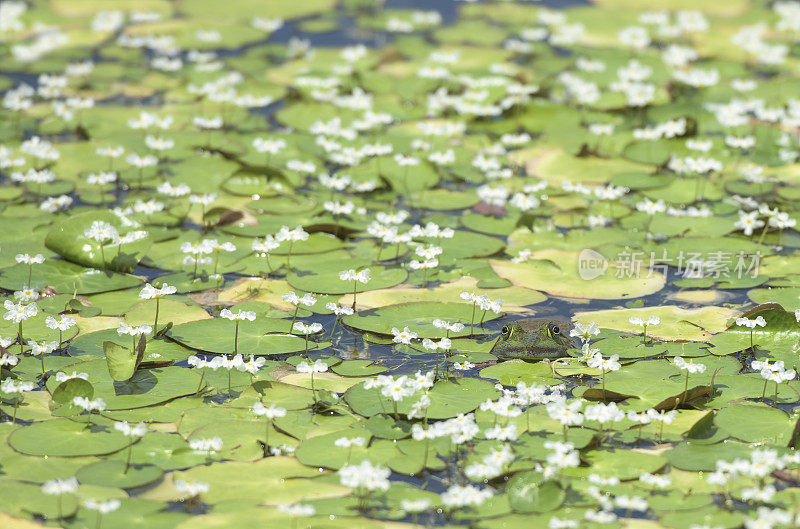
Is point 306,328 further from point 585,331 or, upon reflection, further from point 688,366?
point 688,366

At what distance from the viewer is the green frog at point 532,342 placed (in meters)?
4.64

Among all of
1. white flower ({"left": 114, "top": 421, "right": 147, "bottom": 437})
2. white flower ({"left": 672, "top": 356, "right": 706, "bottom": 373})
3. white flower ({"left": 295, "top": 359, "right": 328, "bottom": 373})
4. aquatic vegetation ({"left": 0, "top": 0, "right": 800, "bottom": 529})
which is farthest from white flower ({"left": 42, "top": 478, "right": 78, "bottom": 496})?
white flower ({"left": 672, "top": 356, "right": 706, "bottom": 373})

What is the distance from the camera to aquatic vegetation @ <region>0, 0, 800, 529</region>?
372 centimetres

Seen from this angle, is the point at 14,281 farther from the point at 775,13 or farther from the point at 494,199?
the point at 775,13

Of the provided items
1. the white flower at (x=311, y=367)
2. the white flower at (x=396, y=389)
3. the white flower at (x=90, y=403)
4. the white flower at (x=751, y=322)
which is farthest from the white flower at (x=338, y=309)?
the white flower at (x=751, y=322)

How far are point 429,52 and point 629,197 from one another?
335 cm

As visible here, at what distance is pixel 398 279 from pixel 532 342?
984mm

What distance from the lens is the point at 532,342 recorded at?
464 centimetres

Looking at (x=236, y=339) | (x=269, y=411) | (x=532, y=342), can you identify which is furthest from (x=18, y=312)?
(x=532, y=342)

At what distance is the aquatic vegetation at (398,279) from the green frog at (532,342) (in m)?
0.01

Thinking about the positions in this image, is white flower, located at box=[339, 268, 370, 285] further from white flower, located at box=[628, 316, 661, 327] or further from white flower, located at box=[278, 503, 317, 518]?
white flower, located at box=[278, 503, 317, 518]

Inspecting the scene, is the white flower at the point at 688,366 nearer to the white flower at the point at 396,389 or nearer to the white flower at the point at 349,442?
the white flower at the point at 396,389

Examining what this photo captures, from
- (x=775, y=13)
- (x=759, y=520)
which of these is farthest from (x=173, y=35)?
(x=759, y=520)

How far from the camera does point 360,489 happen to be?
3.59 meters
